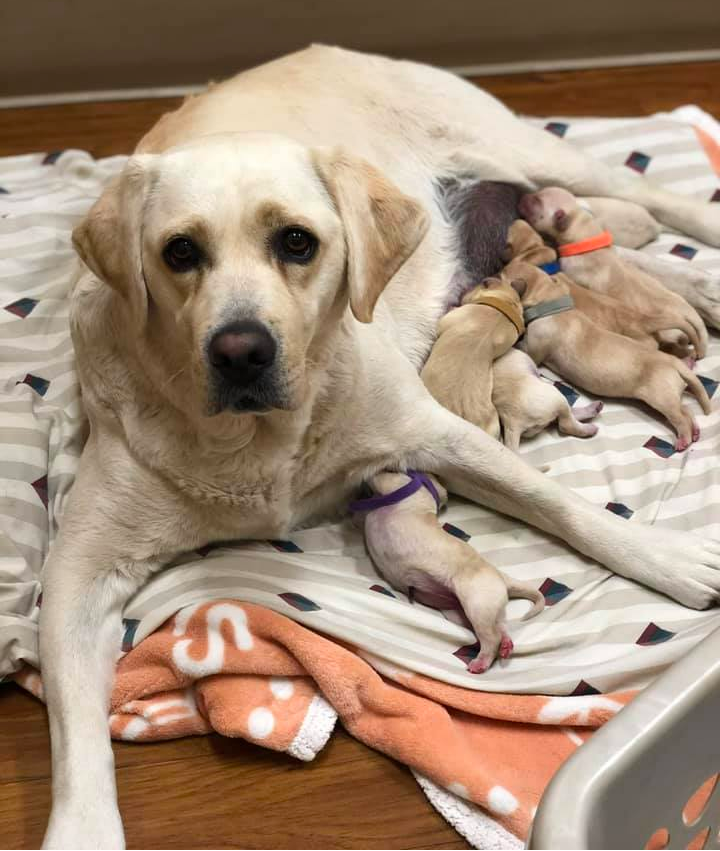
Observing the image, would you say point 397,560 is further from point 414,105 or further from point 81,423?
point 414,105

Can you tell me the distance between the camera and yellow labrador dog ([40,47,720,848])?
1.54m

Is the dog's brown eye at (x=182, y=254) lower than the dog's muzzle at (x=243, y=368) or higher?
higher

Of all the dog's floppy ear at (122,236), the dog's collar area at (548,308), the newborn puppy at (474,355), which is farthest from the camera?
the dog's collar area at (548,308)

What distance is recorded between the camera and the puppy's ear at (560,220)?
2488 millimetres

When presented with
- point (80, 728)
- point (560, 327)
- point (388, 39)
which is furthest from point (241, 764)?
point (388, 39)

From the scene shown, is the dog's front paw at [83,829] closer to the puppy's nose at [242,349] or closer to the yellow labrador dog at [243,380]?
the yellow labrador dog at [243,380]

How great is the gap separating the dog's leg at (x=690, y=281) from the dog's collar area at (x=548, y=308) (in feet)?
1.12

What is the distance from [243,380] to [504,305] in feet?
3.01

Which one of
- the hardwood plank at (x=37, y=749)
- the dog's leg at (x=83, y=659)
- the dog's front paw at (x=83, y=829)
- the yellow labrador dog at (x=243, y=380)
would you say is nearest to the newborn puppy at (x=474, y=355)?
the yellow labrador dog at (x=243, y=380)

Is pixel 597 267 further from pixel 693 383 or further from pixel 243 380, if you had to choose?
pixel 243 380

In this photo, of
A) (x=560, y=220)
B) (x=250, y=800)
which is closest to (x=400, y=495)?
(x=250, y=800)

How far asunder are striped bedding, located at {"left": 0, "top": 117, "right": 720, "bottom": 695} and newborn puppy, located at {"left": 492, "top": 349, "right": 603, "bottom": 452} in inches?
1.9

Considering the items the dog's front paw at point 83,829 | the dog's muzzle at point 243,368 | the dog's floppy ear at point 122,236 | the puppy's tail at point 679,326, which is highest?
the dog's floppy ear at point 122,236

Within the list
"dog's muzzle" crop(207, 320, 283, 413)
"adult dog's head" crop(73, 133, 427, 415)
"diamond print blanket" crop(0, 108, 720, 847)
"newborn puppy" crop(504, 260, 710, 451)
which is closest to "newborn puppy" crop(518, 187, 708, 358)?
"newborn puppy" crop(504, 260, 710, 451)
